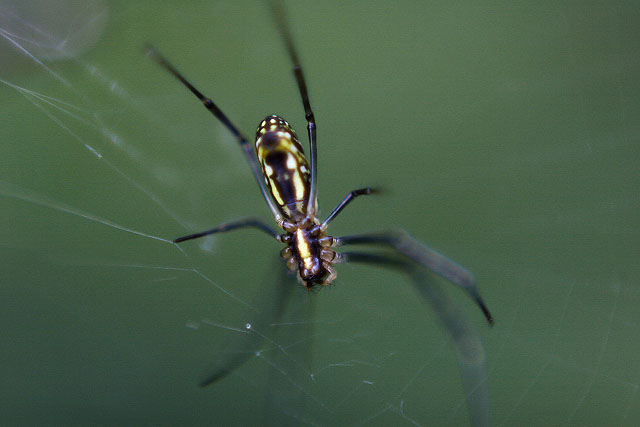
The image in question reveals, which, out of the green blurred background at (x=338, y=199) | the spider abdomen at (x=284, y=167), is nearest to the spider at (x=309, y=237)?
the spider abdomen at (x=284, y=167)

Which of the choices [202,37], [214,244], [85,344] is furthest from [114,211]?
[202,37]

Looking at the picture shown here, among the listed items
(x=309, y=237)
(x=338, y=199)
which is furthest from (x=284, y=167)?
(x=338, y=199)

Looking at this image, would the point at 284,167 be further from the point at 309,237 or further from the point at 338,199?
the point at 338,199

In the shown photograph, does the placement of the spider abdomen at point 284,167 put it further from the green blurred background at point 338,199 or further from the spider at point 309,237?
the green blurred background at point 338,199

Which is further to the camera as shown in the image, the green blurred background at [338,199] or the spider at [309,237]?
the green blurred background at [338,199]

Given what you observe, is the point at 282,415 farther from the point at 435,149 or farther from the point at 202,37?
the point at 202,37

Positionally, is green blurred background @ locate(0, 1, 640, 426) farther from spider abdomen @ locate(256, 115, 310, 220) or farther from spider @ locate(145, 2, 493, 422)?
spider abdomen @ locate(256, 115, 310, 220)
